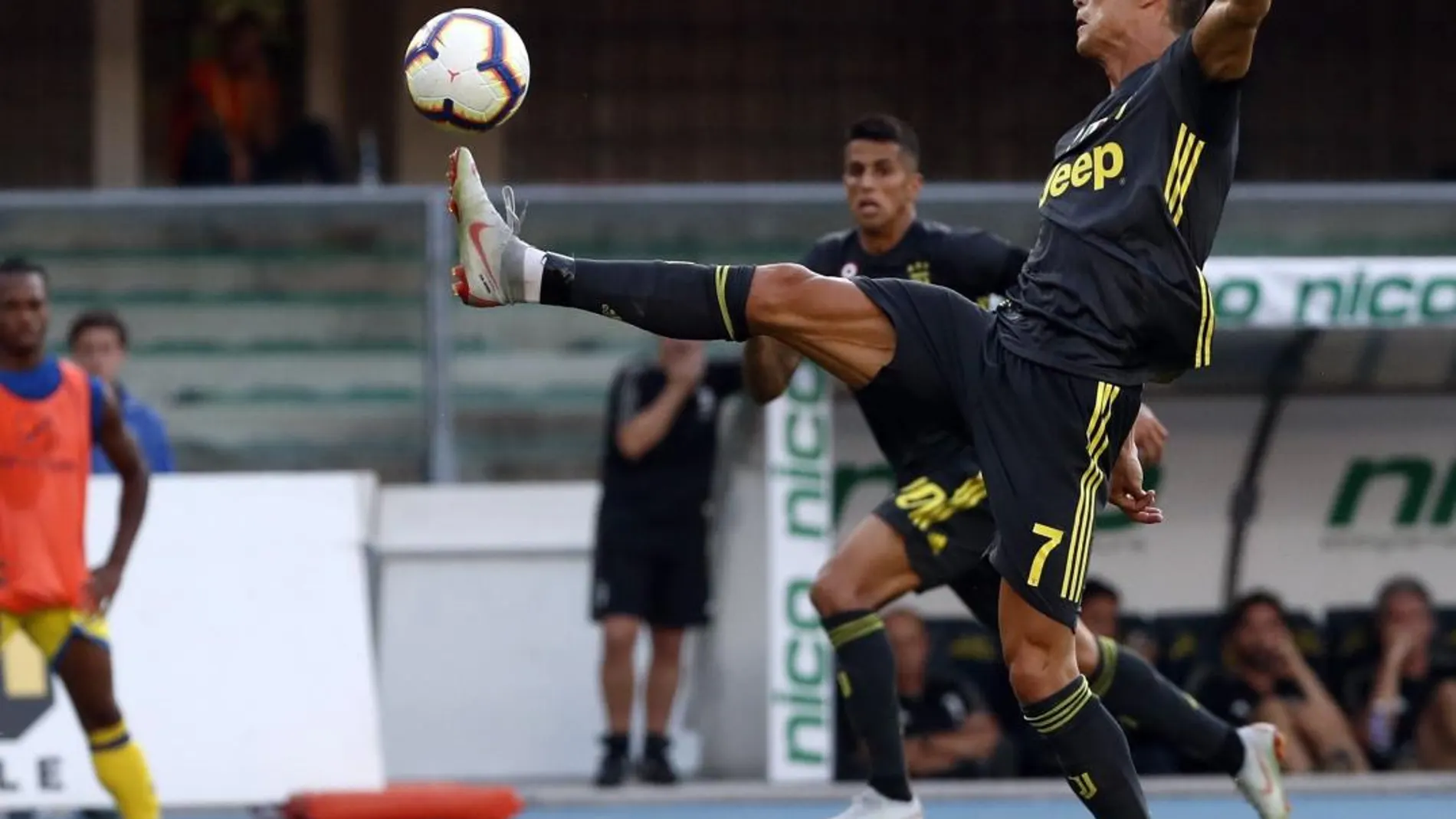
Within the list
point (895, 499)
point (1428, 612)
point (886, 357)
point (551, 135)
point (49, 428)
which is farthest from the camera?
point (551, 135)

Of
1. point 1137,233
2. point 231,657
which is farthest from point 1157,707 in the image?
point 231,657

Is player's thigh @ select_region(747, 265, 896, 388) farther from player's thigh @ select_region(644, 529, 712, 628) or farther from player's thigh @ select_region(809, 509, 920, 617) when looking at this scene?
player's thigh @ select_region(644, 529, 712, 628)

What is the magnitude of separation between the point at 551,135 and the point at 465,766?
485 cm

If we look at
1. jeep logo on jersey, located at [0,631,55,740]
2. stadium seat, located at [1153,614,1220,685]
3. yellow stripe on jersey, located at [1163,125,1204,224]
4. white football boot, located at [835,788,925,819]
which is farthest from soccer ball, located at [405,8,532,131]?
stadium seat, located at [1153,614,1220,685]

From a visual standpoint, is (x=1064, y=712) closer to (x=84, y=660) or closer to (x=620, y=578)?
(x=84, y=660)

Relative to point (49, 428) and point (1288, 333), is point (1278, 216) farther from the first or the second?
point (49, 428)

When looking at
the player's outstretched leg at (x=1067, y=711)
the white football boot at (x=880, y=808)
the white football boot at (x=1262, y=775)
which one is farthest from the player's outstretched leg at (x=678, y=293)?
→ the white football boot at (x=1262, y=775)

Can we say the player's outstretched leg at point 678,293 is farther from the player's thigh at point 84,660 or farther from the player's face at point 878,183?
the player's thigh at point 84,660

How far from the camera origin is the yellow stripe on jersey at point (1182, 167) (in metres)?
6.43

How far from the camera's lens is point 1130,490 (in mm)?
7113

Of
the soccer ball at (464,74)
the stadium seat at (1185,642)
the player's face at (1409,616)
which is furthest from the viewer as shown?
the stadium seat at (1185,642)

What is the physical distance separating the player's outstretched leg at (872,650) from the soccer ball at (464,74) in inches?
78.7

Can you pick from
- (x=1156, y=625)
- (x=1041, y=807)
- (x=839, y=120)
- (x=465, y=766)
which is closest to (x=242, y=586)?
(x=465, y=766)

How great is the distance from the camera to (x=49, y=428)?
9.18 metres
